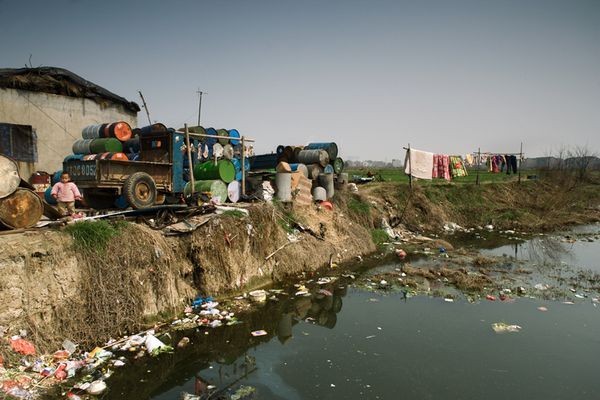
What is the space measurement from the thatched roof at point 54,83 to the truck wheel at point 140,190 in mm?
8303

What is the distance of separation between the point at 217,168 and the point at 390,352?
593 centimetres

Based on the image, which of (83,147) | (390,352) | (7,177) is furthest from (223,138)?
(390,352)

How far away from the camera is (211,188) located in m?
8.94

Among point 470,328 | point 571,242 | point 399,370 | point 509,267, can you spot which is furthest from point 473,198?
point 399,370

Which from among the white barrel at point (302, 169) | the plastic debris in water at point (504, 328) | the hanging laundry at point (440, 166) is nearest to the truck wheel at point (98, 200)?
the white barrel at point (302, 169)

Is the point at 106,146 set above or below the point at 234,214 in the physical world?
above

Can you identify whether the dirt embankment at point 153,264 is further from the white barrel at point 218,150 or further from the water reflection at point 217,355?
the white barrel at point 218,150

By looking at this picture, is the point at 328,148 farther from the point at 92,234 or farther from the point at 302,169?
the point at 92,234

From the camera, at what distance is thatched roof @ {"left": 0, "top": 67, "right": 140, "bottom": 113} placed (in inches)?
486

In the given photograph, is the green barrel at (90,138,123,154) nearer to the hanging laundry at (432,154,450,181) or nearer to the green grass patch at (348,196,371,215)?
the green grass patch at (348,196,371,215)

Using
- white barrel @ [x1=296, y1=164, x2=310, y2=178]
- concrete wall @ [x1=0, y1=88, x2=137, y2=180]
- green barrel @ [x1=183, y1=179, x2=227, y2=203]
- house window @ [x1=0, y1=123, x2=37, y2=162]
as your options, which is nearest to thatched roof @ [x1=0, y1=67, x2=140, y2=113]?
concrete wall @ [x1=0, y1=88, x2=137, y2=180]

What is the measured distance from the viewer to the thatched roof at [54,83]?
40.5ft

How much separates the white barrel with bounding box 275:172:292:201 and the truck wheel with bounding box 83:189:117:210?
4.12m

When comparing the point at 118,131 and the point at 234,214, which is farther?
the point at 118,131
